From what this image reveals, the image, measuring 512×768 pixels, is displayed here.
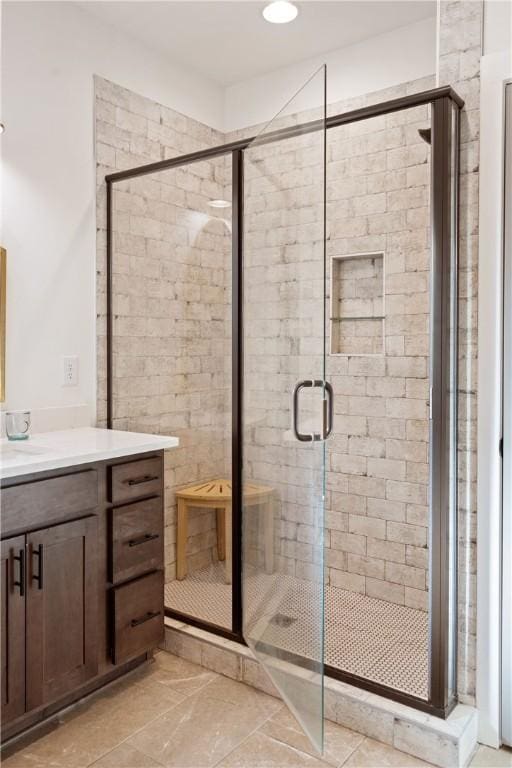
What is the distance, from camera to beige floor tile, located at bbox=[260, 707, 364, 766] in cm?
199

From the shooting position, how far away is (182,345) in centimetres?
292

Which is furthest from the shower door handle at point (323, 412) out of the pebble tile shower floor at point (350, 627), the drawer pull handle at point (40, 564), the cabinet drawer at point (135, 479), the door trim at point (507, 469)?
the drawer pull handle at point (40, 564)

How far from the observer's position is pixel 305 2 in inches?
106

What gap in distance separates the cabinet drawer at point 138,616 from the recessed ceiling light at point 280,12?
8.34 ft

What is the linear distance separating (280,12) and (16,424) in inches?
85.7

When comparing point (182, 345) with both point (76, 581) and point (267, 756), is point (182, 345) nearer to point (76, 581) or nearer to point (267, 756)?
point (76, 581)

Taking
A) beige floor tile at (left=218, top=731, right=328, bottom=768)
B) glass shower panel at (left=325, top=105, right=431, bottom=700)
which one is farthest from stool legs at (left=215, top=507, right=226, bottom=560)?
beige floor tile at (left=218, top=731, right=328, bottom=768)

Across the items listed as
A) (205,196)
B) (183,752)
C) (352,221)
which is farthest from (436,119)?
(183,752)

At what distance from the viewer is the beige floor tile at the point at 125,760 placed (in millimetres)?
1937

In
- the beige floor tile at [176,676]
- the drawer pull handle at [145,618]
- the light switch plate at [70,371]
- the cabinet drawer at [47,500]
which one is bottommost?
the beige floor tile at [176,676]

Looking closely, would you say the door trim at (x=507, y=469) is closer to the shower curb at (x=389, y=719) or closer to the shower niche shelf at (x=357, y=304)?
the shower curb at (x=389, y=719)

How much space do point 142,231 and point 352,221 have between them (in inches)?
42.3

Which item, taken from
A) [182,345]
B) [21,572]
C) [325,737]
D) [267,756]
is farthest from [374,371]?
[21,572]

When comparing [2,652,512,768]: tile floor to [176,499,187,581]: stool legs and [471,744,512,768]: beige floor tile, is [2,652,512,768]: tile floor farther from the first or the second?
[176,499,187,581]: stool legs
